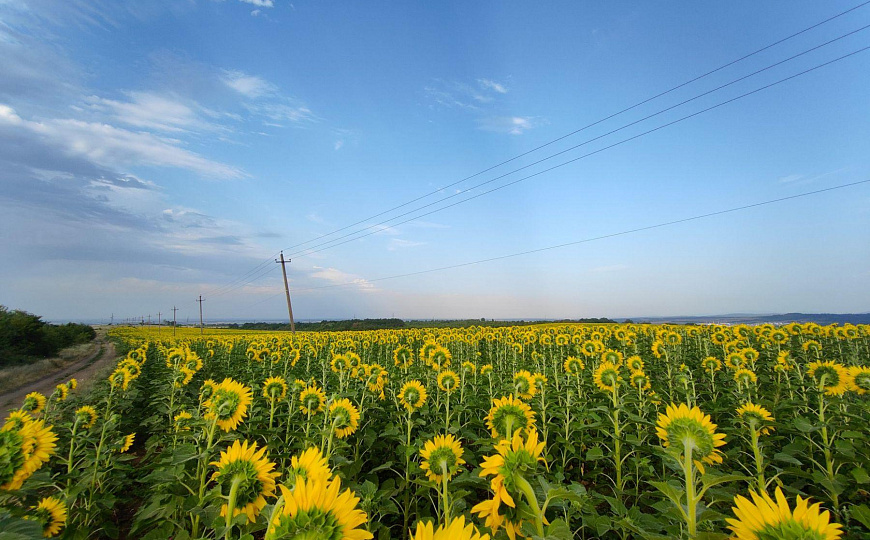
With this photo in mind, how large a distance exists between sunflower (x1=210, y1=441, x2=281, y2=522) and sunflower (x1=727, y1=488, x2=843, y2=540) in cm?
186

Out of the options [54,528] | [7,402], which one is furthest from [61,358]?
[54,528]

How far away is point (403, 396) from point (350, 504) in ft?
10.7

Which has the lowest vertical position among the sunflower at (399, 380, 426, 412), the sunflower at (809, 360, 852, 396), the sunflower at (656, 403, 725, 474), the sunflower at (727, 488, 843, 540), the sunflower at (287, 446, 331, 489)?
the sunflower at (809, 360, 852, 396)

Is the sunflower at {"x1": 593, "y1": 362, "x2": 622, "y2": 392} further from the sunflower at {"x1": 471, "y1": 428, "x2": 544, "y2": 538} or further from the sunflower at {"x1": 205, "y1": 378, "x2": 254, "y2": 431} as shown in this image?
the sunflower at {"x1": 205, "y1": 378, "x2": 254, "y2": 431}

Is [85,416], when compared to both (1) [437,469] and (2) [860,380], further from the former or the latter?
(2) [860,380]

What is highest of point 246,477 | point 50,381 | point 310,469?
point 310,469

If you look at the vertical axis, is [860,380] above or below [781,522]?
below

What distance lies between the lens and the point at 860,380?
3926 mm

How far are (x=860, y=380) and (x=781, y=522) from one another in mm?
Answer: 4748

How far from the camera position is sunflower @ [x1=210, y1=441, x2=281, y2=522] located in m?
1.69

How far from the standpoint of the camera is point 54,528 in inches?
94.6

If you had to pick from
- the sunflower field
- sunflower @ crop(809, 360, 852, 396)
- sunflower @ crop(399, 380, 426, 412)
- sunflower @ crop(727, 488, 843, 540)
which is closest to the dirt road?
the sunflower field

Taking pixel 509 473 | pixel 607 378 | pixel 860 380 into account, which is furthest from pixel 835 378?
pixel 509 473

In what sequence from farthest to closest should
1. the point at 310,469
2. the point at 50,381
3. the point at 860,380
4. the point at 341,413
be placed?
the point at 50,381, the point at 860,380, the point at 341,413, the point at 310,469
